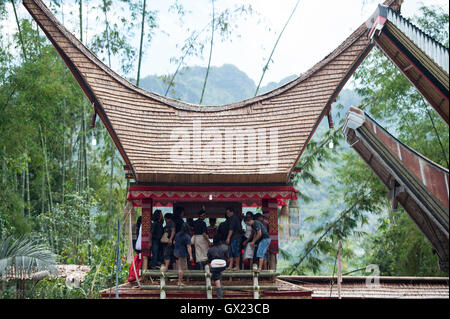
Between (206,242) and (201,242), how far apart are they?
0.08 m

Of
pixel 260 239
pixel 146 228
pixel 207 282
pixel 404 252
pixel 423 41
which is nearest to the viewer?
pixel 423 41

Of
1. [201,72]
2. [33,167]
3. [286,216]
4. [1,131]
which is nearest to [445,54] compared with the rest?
[286,216]

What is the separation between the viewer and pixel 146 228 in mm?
8094

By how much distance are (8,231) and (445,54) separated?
9427 millimetres

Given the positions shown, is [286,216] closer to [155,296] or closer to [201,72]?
[155,296]

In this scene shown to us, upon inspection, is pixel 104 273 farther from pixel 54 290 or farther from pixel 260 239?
pixel 260 239

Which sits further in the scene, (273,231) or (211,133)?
(211,133)

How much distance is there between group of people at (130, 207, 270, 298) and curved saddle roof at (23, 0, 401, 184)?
2.23 feet

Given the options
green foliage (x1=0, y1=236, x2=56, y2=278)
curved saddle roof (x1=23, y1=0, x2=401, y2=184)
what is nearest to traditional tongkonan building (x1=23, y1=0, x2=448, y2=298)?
curved saddle roof (x1=23, y1=0, x2=401, y2=184)

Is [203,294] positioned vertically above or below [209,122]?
below

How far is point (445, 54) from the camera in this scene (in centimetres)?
493

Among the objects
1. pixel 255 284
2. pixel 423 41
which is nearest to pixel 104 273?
pixel 255 284

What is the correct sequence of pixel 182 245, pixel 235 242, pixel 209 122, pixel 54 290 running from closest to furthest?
1. pixel 182 245
2. pixel 235 242
3. pixel 209 122
4. pixel 54 290

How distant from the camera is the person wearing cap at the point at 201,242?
7.98 metres
